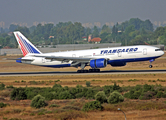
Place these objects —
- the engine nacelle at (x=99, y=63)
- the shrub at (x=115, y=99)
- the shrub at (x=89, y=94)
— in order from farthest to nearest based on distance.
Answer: the engine nacelle at (x=99, y=63), the shrub at (x=89, y=94), the shrub at (x=115, y=99)

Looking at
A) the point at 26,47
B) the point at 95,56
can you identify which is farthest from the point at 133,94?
the point at 26,47

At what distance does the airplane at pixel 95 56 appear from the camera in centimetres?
5009

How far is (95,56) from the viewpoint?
52.4m

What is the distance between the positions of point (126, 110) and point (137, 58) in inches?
1025

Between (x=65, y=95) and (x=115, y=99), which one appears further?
(x=65, y=95)

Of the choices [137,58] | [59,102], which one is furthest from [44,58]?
[59,102]

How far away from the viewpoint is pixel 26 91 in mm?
34250

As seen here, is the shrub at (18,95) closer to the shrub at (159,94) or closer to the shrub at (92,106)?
the shrub at (92,106)

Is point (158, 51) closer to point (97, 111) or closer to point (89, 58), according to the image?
point (89, 58)

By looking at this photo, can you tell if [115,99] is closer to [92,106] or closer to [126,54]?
[92,106]

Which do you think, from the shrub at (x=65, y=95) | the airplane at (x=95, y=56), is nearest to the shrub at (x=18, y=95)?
the shrub at (x=65, y=95)

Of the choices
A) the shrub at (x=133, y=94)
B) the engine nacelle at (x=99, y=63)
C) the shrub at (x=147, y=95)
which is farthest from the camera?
the engine nacelle at (x=99, y=63)

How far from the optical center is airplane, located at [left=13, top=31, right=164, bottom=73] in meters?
50.1

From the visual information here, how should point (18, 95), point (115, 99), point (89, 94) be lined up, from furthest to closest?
point (18, 95) → point (89, 94) → point (115, 99)
